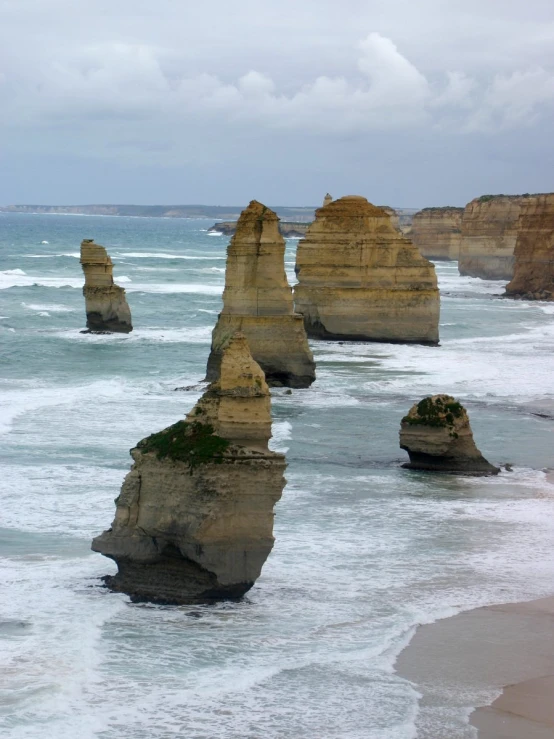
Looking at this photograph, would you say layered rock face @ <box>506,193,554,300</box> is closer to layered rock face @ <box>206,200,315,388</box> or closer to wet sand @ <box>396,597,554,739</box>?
layered rock face @ <box>206,200,315,388</box>

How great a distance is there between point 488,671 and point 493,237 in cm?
7714

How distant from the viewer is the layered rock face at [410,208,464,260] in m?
109

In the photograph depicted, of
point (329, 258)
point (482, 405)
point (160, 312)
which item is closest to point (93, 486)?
point (482, 405)

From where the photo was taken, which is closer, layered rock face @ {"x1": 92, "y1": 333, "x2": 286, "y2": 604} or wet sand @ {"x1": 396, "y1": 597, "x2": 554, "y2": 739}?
wet sand @ {"x1": 396, "y1": 597, "x2": 554, "y2": 739}

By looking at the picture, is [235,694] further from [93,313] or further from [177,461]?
[93,313]

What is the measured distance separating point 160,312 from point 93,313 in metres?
11.7

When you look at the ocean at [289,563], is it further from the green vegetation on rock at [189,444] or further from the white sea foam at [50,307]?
the white sea foam at [50,307]

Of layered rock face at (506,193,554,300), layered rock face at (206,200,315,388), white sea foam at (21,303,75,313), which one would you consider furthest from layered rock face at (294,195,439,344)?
layered rock face at (506,193,554,300)

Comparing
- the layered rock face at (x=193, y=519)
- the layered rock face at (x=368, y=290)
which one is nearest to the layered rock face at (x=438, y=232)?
the layered rock face at (x=368, y=290)

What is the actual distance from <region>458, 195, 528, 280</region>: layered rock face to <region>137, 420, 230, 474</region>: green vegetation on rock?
74.5m

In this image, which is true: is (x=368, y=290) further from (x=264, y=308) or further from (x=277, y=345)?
(x=277, y=345)

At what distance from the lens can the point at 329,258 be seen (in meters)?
42.4

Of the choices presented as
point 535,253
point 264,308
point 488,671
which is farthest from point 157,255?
point 488,671

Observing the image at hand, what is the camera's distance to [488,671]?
11.2 meters
